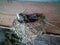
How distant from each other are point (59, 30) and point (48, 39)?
3.5 inches

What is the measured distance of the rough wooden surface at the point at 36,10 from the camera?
0.91 meters

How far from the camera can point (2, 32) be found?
83 cm

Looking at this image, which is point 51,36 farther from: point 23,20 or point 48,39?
point 23,20

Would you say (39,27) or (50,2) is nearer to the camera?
(39,27)

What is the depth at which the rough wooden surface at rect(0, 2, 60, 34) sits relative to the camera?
91cm

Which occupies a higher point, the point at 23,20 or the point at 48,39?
the point at 23,20

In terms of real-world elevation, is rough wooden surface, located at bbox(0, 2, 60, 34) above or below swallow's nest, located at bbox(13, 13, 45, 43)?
above

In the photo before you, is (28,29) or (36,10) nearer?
(28,29)

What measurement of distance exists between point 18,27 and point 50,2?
1.07 ft

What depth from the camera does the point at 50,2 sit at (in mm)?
1049

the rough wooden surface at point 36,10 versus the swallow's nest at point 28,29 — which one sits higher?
the rough wooden surface at point 36,10

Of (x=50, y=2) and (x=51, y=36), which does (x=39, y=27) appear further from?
(x=50, y=2)

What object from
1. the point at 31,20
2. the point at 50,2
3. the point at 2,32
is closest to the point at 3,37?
the point at 2,32

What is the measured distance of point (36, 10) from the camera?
1.00m
